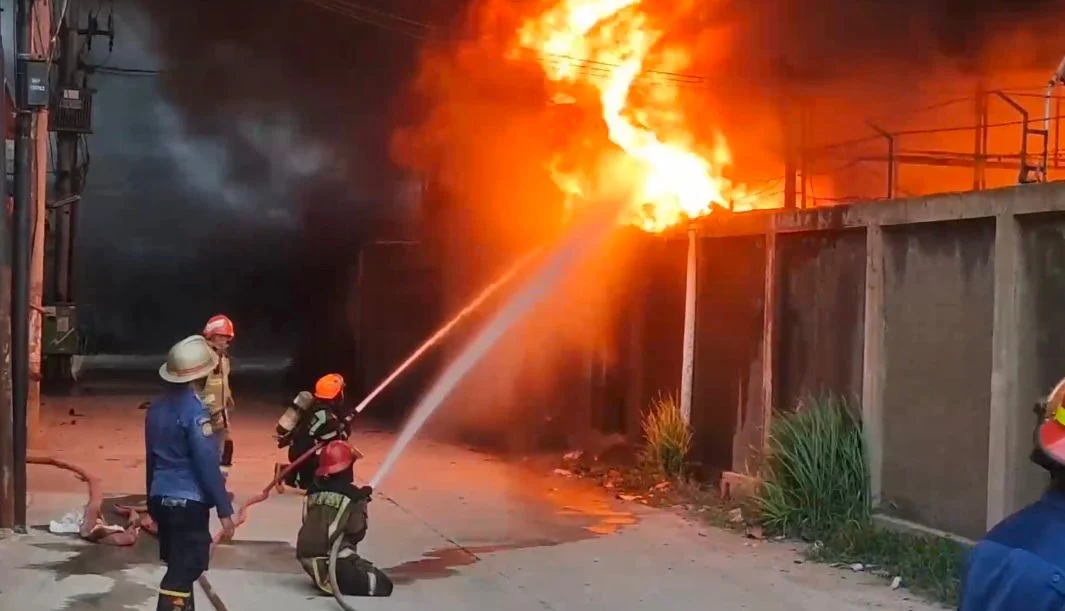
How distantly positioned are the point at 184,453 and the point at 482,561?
2.81 m

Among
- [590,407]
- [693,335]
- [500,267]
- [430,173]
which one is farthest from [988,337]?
[430,173]

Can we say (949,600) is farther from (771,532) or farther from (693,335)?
(693,335)

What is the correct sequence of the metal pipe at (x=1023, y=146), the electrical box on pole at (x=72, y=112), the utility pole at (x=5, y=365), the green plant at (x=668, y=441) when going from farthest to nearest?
the electrical box on pole at (x=72, y=112) < the green plant at (x=668, y=441) < the metal pipe at (x=1023, y=146) < the utility pole at (x=5, y=365)

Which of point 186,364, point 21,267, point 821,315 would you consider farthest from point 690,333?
point 186,364

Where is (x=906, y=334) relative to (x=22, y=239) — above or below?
below

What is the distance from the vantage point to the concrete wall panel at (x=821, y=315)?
26.8ft

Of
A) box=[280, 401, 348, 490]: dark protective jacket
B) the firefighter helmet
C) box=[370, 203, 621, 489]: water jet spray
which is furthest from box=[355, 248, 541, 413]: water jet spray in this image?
the firefighter helmet

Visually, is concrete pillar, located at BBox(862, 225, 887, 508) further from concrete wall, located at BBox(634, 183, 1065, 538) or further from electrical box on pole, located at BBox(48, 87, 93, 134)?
electrical box on pole, located at BBox(48, 87, 93, 134)

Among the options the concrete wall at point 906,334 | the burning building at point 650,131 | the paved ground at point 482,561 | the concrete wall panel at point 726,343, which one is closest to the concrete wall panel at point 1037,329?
the concrete wall at point 906,334

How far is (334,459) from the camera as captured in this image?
19.8 ft

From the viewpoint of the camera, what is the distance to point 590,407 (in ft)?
38.5

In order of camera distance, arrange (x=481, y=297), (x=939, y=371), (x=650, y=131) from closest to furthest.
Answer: (x=939, y=371)
(x=650, y=131)
(x=481, y=297)

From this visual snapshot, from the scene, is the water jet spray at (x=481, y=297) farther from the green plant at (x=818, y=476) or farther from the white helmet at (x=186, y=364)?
the white helmet at (x=186, y=364)

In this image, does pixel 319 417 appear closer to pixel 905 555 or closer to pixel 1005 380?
pixel 905 555
